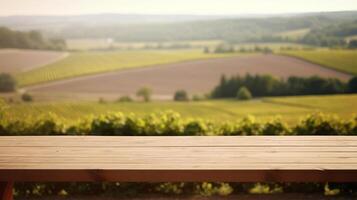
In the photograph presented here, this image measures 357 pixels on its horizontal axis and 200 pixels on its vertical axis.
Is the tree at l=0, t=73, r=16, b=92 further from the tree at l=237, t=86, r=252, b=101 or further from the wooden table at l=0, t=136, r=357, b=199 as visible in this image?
the tree at l=237, t=86, r=252, b=101

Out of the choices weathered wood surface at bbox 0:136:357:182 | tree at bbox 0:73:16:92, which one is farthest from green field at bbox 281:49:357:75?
tree at bbox 0:73:16:92

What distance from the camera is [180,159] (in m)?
2.94

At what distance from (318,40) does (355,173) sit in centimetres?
391

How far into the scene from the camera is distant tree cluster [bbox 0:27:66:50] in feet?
20.3

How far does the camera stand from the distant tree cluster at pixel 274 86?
6.04 meters

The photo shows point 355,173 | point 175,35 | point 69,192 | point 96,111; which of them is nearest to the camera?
point 355,173

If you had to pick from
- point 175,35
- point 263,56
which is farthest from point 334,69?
point 175,35

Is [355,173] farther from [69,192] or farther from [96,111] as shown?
[96,111]

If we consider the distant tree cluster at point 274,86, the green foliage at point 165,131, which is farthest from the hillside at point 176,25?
the green foliage at point 165,131

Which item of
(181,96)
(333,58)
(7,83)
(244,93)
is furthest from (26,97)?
(333,58)

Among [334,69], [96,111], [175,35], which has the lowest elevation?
[96,111]

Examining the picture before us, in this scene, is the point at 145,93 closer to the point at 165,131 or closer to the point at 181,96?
the point at 181,96

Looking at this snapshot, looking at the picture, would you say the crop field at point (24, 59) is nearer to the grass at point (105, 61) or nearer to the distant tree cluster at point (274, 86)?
the grass at point (105, 61)

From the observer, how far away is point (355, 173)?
8.93 feet
